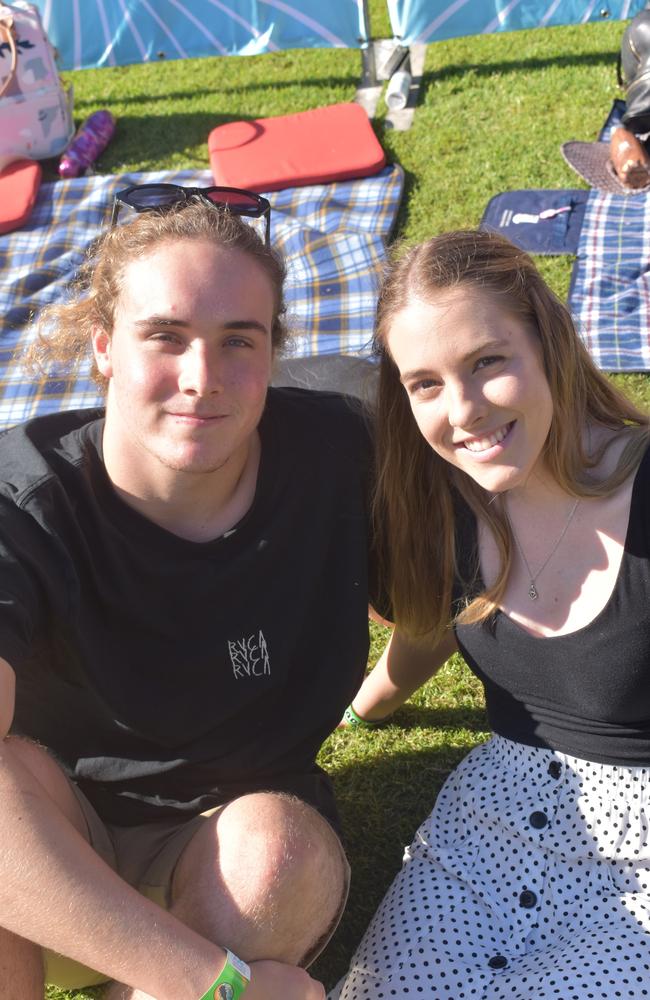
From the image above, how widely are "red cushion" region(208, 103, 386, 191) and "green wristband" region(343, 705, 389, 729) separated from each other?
3546 millimetres

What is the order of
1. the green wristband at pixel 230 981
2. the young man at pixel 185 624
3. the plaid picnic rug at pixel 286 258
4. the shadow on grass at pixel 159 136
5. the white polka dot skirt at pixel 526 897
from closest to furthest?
1. the green wristband at pixel 230 981
2. the young man at pixel 185 624
3. the white polka dot skirt at pixel 526 897
4. the plaid picnic rug at pixel 286 258
5. the shadow on grass at pixel 159 136

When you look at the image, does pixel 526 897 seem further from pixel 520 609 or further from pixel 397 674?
pixel 397 674

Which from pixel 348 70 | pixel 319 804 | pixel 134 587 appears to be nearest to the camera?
pixel 134 587

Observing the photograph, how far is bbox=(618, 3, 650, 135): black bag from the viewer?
5.41 metres

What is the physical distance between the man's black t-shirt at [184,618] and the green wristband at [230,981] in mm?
485

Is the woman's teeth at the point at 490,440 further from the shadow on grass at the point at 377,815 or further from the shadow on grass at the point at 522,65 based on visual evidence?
the shadow on grass at the point at 522,65

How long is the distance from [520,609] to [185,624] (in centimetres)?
76

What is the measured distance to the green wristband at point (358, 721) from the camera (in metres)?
3.21

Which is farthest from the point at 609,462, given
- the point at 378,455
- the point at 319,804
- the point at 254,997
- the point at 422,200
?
the point at 422,200

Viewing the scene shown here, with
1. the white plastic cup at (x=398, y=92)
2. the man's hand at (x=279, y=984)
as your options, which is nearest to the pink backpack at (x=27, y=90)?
the white plastic cup at (x=398, y=92)

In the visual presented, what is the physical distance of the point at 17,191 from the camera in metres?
6.06

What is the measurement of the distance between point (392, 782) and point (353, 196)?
3.67 metres

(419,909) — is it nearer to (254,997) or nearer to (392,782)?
(254,997)

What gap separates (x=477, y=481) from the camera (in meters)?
2.26
